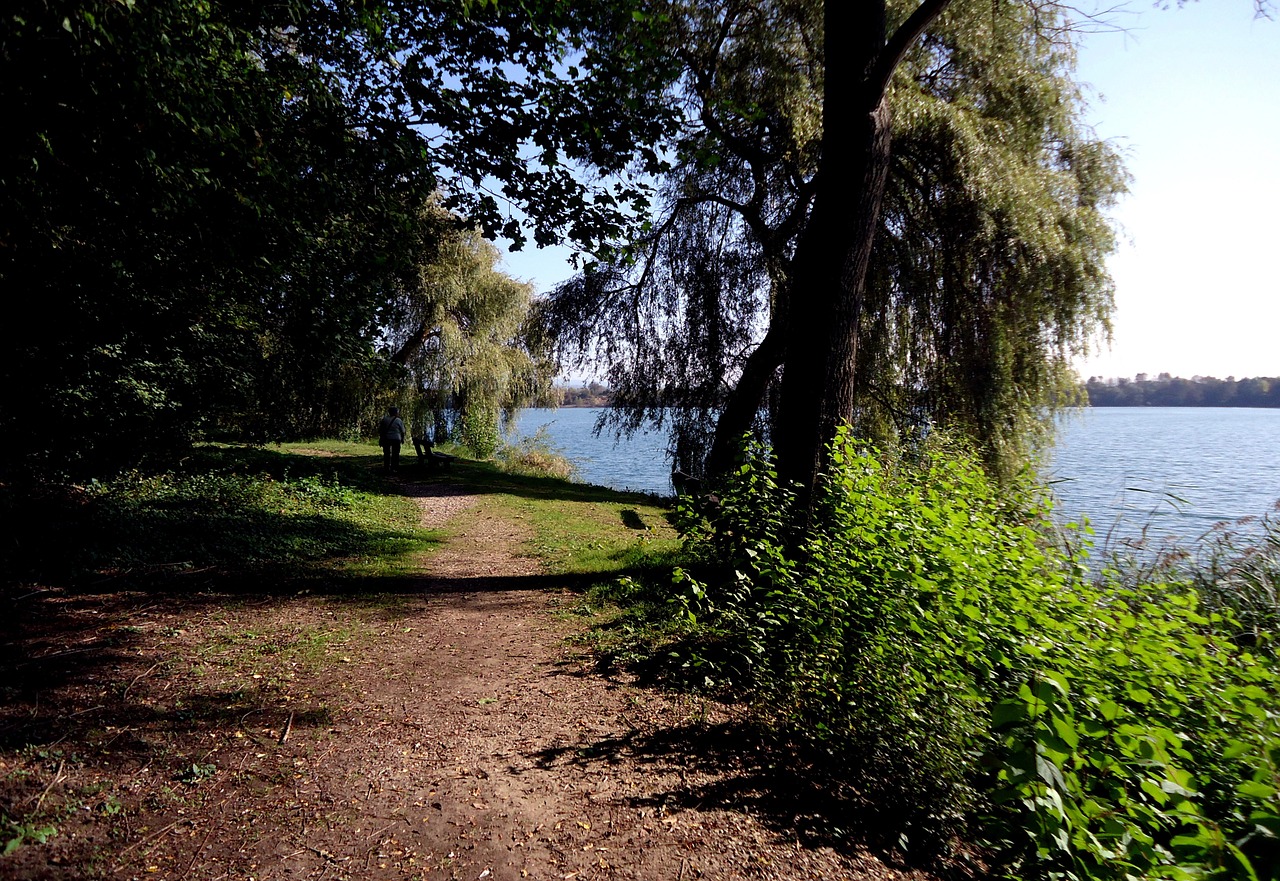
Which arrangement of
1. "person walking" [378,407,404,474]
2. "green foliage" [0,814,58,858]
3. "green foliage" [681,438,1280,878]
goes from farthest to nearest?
"person walking" [378,407,404,474] < "green foliage" [0,814,58,858] < "green foliage" [681,438,1280,878]

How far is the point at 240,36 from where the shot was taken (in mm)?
4727

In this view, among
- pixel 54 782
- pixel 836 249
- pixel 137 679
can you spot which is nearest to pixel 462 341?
pixel 836 249

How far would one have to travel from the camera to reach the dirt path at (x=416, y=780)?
2531 millimetres

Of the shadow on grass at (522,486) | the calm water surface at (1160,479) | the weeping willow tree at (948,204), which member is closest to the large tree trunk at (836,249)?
the calm water surface at (1160,479)

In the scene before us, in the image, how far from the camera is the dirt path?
2531mm

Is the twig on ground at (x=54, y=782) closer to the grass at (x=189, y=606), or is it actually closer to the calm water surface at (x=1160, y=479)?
the grass at (x=189, y=606)

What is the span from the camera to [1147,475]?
10.3 m

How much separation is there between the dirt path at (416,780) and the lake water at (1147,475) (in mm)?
2640

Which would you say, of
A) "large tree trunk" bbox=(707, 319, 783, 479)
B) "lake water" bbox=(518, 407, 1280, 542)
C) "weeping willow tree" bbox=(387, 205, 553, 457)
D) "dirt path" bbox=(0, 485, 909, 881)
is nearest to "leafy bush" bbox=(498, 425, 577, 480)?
"lake water" bbox=(518, 407, 1280, 542)

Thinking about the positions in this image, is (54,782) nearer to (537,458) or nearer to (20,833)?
(20,833)

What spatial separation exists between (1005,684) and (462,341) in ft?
54.9

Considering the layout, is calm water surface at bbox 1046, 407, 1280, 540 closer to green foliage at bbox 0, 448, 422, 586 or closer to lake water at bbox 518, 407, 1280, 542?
lake water at bbox 518, 407, 1280, 542

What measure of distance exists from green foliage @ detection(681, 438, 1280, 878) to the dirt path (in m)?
0.55

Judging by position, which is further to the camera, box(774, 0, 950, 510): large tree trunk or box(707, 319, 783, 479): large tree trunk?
box(707, 319, 783, 479): large tree trunk
